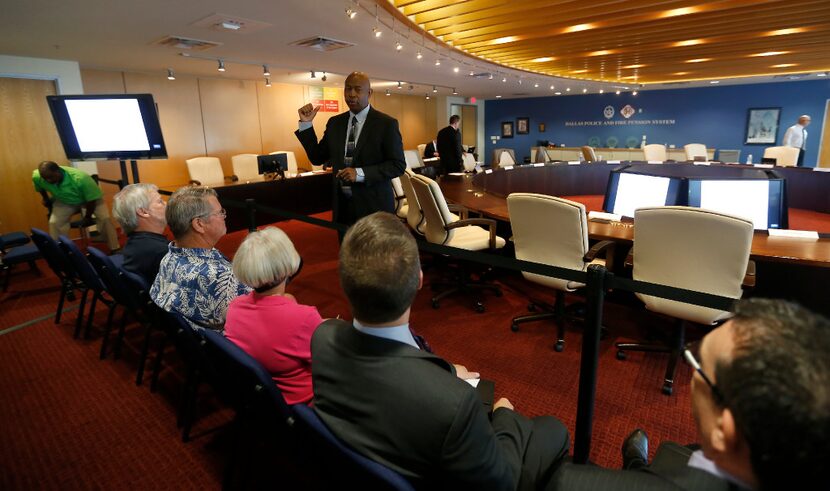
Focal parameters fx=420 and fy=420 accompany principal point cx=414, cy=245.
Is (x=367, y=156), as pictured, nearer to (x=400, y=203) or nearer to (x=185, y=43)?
(x=400, y=203)

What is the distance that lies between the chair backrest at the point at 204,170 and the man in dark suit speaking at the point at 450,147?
143 inches

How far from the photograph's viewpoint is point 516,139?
16.9 metres

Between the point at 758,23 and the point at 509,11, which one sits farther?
the point at 758,23

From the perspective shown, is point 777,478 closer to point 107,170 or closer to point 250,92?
point 107,170

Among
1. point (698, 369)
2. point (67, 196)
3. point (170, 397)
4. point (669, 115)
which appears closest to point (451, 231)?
point (170, 397)

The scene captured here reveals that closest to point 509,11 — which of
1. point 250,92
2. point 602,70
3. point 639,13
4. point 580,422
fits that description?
point 639,13

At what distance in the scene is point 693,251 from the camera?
7.00ft

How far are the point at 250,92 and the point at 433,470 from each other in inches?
387

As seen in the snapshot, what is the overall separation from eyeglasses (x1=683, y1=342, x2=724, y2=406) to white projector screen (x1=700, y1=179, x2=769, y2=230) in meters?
2.77

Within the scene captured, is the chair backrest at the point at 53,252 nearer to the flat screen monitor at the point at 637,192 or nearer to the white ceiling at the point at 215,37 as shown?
the white ceiling at the point at 215,37

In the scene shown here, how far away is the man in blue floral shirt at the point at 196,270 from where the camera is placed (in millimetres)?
1848

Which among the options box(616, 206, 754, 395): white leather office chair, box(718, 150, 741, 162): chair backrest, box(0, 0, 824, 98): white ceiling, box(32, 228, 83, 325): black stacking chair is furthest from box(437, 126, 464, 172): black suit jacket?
box(718, 150, 741, 162): chair backrest

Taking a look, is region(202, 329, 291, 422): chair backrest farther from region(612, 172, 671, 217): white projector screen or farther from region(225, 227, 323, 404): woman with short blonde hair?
region(612, 172, 671, 217): white projector screen

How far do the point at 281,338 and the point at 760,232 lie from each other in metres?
3.03
